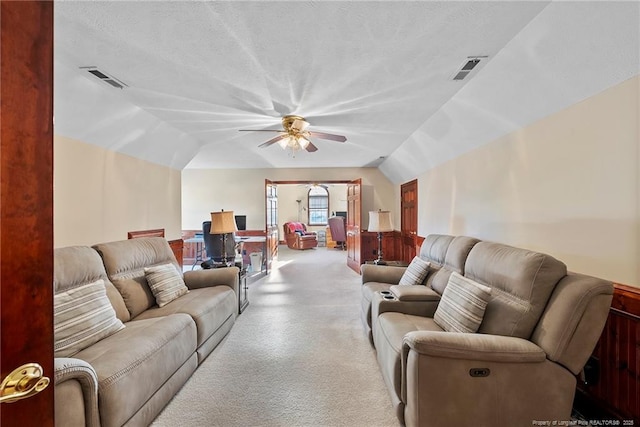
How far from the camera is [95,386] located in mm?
1396

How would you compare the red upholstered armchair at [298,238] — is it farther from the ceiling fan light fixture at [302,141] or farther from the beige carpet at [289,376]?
the ceiling fan light fixture at [302,141]

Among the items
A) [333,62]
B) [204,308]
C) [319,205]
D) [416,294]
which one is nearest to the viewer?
[333,62]

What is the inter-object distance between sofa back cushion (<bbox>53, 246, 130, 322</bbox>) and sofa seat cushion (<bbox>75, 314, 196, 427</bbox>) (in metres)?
0.24

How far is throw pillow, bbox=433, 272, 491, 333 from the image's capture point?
1835 millimetres

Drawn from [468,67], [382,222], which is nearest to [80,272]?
[468,67]

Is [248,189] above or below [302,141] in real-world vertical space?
below

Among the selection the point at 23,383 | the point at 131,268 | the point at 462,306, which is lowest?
the point at 462,306

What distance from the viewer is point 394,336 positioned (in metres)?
1.96

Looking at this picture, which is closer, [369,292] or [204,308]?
[204,308]

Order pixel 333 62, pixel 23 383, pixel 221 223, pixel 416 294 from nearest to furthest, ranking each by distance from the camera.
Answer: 1. pixel 23 383
2. pixel 333 62
3. pixel 416 294
4. pixel 221 223

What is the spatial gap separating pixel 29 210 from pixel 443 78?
2.55 m

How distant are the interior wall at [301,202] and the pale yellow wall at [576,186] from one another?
893cm

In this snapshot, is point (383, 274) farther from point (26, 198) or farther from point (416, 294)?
point (26, 198)

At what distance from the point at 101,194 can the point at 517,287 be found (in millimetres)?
3782
